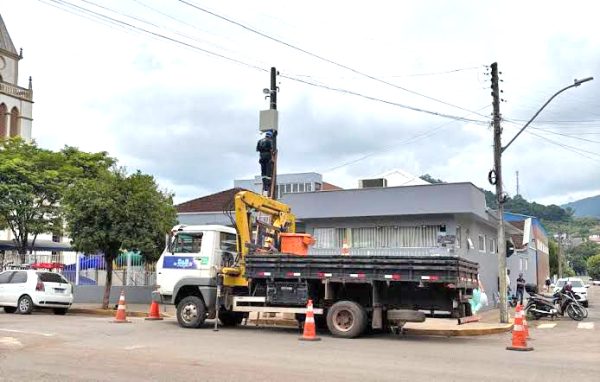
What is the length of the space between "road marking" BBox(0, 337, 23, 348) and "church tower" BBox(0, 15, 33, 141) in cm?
4967

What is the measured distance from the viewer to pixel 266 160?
63.0ft

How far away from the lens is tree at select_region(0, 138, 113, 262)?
30219mm

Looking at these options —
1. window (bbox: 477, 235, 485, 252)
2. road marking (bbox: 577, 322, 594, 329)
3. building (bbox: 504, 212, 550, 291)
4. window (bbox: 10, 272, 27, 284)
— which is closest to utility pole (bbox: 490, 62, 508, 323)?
road marking (bbox: 577, 322, 594, 329)

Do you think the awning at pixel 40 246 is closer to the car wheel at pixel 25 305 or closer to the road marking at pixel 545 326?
the car wheel at pixel 25 305

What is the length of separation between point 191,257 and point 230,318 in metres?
2.08

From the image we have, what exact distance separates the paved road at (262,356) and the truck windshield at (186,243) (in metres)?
2.00

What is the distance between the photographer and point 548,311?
69.6 ft

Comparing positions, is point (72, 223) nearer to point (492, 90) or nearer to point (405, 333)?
point (405, 333)

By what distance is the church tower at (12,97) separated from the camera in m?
58.6

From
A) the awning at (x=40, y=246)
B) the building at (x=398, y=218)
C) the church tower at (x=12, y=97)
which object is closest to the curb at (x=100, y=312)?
the building at (x=398, y=218)

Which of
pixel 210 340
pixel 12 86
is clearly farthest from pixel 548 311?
pixel 12 86

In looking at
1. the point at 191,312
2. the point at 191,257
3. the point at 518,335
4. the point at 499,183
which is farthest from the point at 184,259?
the point at 499,183

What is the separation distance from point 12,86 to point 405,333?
54.4 metres

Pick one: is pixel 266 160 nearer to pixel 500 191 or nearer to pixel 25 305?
pixel 500 191
